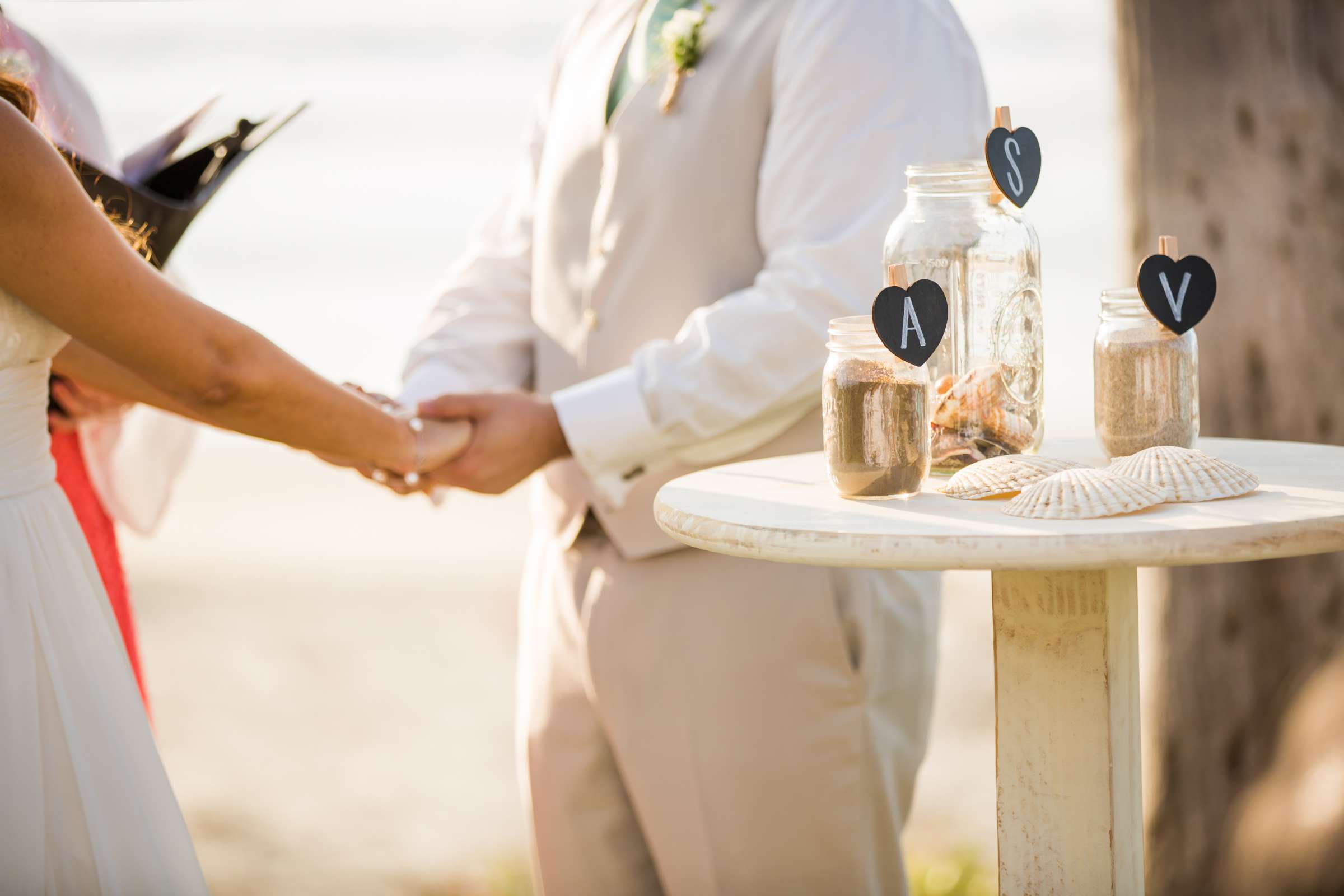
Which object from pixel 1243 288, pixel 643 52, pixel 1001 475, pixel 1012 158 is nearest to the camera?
pixel 1001 475

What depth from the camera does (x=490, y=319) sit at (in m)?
2.47

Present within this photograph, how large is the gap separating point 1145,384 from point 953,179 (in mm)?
308

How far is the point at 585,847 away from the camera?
7.30 ft

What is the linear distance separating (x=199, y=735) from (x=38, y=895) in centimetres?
389

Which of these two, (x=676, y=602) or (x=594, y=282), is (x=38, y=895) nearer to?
(x=676, y=602)

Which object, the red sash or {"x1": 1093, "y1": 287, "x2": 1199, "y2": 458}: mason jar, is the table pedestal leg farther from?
the red sash

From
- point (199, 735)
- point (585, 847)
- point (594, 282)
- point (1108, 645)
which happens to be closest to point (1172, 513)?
point (1108, 645)

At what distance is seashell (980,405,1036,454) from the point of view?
1.47 metres

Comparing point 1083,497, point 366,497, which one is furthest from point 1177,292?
point 366,497

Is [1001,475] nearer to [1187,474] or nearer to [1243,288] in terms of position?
[1187,474]

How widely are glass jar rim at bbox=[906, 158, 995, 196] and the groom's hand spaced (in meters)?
0.83

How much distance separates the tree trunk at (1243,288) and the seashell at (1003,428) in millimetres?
1504

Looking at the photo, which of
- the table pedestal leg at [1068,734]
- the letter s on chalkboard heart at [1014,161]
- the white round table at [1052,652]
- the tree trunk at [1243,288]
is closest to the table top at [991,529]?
the white round table at [1052,652]

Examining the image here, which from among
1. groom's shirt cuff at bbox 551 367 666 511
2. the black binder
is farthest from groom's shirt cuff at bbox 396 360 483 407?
the black binder
